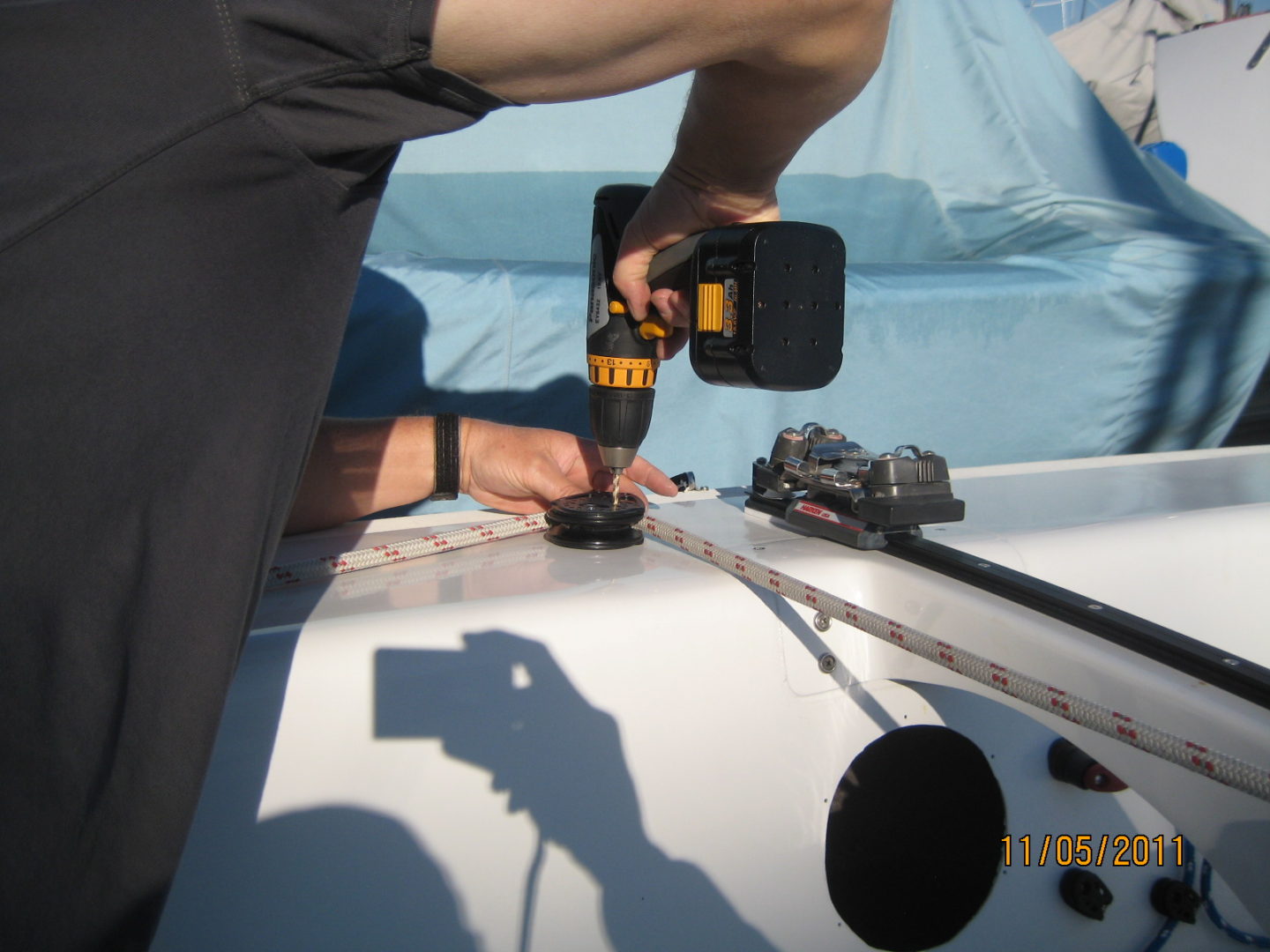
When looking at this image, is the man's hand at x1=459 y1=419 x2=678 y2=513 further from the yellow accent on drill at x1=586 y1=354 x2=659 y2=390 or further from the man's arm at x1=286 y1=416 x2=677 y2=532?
the yellow accent on drill at x1=586 y1=354 x2=659 y2=390

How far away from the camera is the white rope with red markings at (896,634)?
1.42 ft

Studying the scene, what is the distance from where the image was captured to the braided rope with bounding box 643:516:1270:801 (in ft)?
1.40

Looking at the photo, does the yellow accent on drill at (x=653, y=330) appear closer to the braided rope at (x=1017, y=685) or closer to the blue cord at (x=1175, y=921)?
the braided rope at (x=1017, y=685)

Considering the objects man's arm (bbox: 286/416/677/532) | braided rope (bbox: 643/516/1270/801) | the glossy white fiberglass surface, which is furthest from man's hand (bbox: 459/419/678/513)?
braided rope (bbox: 643/516/1270/801)

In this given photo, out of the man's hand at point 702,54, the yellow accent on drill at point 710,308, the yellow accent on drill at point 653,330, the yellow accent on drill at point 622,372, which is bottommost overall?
the yellow accent on drill at point 622,372

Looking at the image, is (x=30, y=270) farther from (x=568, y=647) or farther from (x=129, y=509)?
(x=568, y=647)

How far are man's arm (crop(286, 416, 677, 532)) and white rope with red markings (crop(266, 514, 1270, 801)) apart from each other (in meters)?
0.09

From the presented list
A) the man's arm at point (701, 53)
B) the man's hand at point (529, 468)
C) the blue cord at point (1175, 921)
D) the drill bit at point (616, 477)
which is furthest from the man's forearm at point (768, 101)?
the blue cord at point (1175, 921)

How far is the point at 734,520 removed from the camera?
1.00 metres

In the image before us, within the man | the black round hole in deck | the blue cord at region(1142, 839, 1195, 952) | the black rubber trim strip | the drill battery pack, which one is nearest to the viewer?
the man

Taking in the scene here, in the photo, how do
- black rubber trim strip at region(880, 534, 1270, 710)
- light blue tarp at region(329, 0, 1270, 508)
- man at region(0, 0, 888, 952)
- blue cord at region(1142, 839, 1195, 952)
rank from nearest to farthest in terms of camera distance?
man at region(0, 0, 888, 952)
black rubber trim strip at region(880, 534, 1270, 710)
blue cord at region(1142, 839, 1195, 952)
light blue tarp at region(329, 0, 1270, 508)

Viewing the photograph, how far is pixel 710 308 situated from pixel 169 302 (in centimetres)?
42

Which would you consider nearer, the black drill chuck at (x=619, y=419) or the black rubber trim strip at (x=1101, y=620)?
the black rubber trim strip at (x=1101, y=620)

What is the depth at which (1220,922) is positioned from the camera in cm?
97
